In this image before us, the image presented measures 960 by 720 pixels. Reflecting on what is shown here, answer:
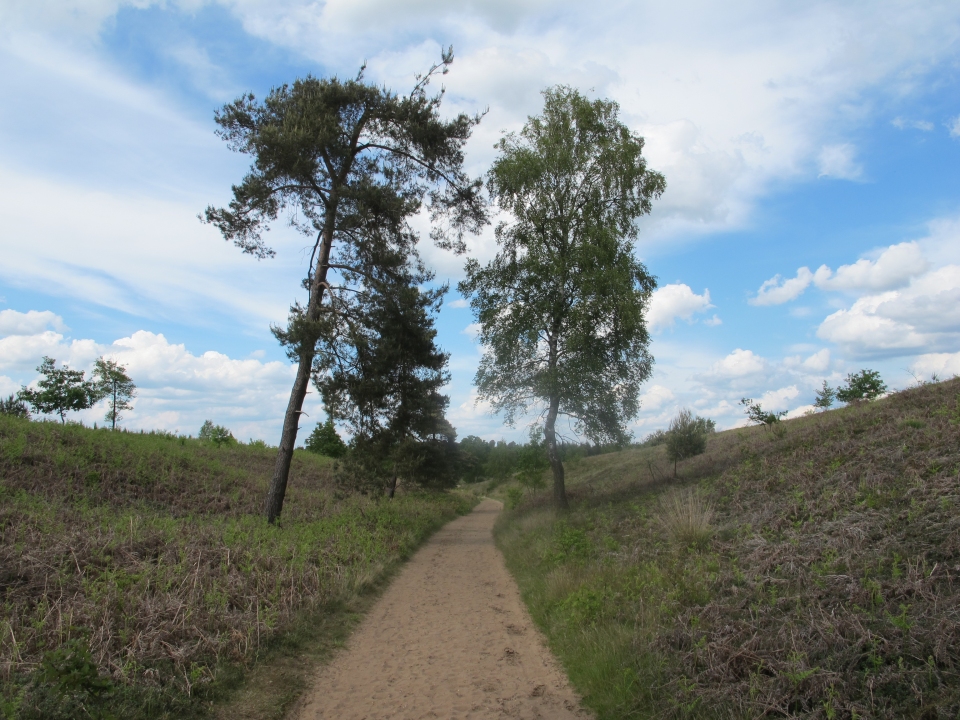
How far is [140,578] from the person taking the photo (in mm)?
7215

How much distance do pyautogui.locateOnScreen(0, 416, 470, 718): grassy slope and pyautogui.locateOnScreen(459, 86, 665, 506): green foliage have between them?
241 inches

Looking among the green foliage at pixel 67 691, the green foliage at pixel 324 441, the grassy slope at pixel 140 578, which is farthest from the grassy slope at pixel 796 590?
the green foliage at pixel 324 441

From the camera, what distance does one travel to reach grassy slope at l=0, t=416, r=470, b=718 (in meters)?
5.13

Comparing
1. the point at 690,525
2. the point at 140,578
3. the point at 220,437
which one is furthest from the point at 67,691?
the point at 220,437

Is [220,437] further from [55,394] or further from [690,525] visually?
[690,525]

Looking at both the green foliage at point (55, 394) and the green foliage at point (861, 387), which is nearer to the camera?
the green foliage at point (861, 387)

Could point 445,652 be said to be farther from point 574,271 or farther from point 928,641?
point 574,271

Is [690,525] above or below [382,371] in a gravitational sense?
below

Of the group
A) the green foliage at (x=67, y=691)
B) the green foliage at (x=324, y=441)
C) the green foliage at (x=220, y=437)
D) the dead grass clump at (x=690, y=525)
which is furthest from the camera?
the green foliage at (x=324, y=441)

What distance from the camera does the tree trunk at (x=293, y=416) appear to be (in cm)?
1448

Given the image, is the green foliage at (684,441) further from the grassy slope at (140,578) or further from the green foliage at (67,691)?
the green foliage at (67,691)

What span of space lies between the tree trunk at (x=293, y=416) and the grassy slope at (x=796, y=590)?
6.95m

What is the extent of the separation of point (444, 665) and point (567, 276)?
11.9 m

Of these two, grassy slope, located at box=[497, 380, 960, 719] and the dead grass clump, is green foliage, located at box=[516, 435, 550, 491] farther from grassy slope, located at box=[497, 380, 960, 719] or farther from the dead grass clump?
the dead grass clump
